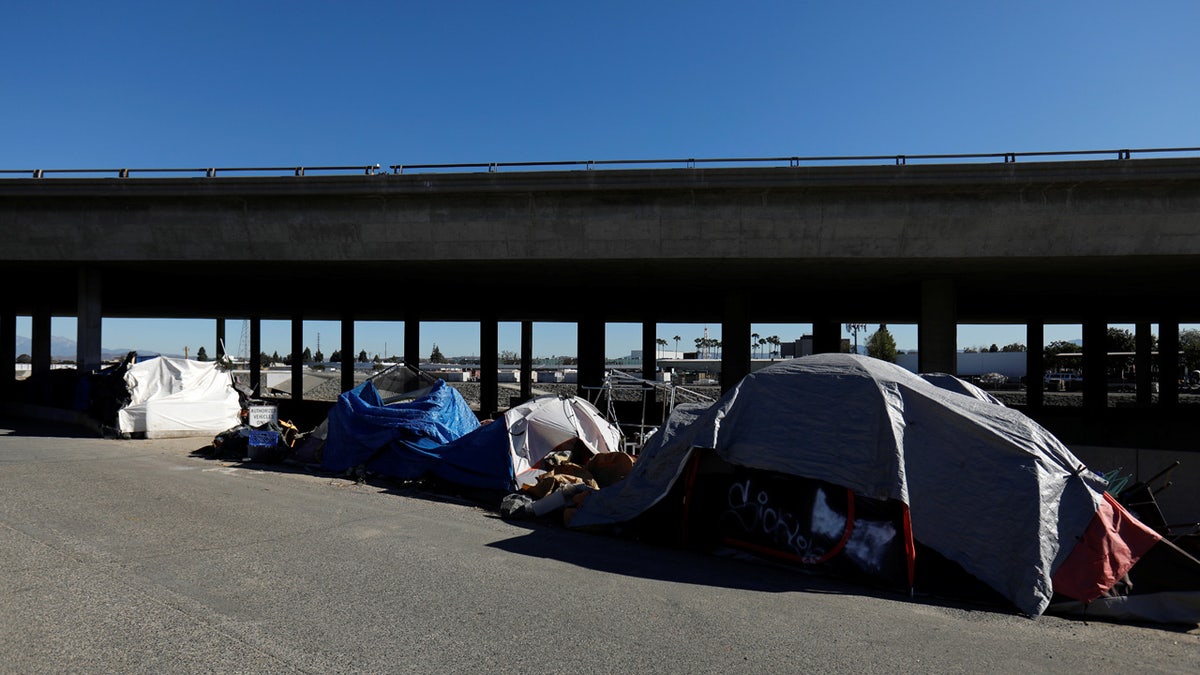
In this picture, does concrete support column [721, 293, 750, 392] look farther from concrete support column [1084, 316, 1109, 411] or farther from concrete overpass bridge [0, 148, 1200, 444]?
concrete support column [1084, 316, 1109, 411]

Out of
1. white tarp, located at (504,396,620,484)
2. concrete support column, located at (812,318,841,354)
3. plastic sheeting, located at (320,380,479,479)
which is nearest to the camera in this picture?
white tarp, located at (504,396,620,484)

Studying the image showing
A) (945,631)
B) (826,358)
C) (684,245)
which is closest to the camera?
(945,631)

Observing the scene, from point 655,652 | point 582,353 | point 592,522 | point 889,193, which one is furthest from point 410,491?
point 582,353

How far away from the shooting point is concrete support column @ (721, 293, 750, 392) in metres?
32.5

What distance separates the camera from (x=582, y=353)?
41.5 m

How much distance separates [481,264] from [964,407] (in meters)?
19.1

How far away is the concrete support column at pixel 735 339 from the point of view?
1280 inches

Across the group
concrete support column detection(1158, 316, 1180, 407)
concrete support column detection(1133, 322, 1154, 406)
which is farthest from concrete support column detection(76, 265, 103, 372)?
concrete support column detection(1133, 322, 1154, 406)

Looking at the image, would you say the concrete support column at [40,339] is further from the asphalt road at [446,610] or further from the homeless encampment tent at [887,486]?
the homeless encampment tent at [887,486]

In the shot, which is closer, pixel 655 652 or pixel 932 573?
pixel 655 652

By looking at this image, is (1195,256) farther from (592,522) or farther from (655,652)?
(655,652)

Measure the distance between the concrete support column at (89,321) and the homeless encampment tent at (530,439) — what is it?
66.1 ft

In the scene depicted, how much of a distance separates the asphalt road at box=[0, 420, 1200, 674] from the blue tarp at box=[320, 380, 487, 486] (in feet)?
9.05

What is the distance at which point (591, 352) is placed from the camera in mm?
40625
